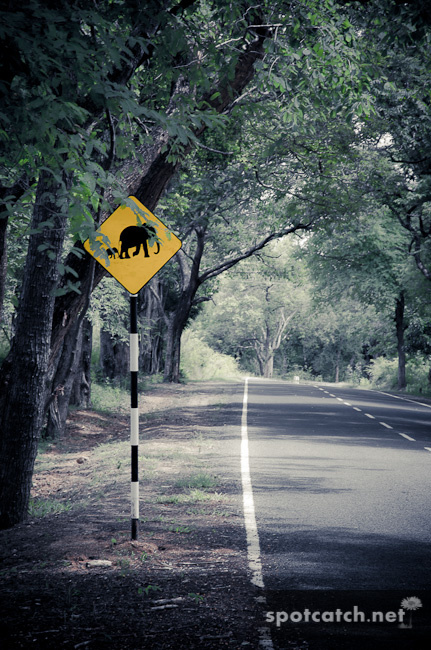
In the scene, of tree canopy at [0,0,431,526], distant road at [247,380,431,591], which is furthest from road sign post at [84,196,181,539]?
distant road at [247,380,431,591]

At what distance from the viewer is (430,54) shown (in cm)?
1278

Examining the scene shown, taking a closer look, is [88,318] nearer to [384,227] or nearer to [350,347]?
[384,227]

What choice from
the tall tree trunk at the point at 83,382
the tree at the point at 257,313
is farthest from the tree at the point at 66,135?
the tree at the point at 257,313

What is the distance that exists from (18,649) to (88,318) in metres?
14.6

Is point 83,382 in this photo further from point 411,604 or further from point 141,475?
point 411,604

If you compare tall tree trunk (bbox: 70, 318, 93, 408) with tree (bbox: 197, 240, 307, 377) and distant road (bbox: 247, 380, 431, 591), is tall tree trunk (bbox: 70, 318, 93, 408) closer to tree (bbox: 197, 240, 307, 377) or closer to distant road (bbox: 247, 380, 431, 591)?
distant road (bbox: 247, 380, 431, 591)

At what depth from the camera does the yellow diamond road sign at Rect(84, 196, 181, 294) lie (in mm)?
6703

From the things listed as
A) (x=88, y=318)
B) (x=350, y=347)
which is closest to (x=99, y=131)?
(x=88, y=318)

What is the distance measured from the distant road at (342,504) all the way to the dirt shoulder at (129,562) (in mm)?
427

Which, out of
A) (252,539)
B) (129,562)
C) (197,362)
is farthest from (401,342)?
(129,562)

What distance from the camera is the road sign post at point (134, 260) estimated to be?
21.8 ft

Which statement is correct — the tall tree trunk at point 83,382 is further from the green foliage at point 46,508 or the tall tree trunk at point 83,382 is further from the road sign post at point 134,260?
the road sign post at point 134,260

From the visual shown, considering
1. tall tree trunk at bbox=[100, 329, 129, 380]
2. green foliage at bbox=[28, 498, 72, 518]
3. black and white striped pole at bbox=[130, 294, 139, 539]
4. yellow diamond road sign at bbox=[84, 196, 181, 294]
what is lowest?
green foliage at bbox=[28, 498, 72, 518]

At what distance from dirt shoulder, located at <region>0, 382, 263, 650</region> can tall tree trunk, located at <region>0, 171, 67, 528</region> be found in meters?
0.55
